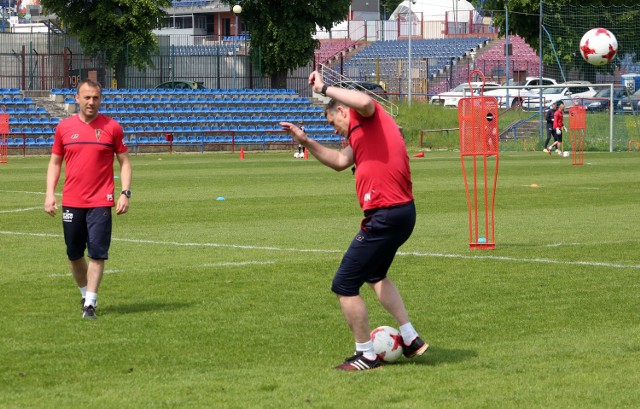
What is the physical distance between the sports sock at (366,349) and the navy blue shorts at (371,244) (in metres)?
0.34

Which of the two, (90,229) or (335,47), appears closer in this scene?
(90,229)

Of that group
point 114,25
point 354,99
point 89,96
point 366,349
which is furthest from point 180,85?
point 354,99

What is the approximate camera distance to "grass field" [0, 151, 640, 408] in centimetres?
720

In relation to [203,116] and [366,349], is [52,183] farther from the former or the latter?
[203,116]

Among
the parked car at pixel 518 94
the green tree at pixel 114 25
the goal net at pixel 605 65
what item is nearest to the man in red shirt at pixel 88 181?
the goal net at pixel 605 65

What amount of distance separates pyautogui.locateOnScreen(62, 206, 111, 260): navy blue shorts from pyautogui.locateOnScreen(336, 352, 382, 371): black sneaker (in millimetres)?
3026

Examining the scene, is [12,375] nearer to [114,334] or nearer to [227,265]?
[114,334]

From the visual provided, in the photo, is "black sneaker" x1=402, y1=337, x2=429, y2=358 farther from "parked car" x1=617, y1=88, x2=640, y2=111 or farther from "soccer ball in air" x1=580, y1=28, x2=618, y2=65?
"parked car" x1=617, y1=88, x2=640, y2=111

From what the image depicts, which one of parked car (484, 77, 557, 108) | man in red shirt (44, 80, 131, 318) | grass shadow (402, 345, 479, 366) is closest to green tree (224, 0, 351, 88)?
parked car (484, 77, 557, 108)

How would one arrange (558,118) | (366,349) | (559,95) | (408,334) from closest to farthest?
(366,349) < (408,334) < (558,118) < (559,95)

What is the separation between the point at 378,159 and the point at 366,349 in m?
1.27

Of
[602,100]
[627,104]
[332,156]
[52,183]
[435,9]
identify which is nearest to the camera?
[332,156]

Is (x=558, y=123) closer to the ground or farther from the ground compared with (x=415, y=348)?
farther from the ground

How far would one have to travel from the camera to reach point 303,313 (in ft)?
33.4
